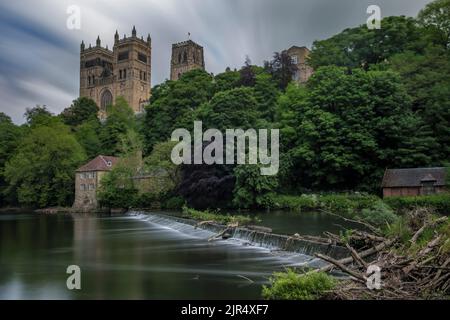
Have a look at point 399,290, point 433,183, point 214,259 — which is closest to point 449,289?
point 399,290

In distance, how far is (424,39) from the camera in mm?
52281

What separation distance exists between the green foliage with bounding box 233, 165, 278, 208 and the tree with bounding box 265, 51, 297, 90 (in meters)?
30.2

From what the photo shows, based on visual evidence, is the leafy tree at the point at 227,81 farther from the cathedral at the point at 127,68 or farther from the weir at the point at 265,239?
the cathedral at the point at 127,68

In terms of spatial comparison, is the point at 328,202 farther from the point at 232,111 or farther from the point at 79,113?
the point at 79,113

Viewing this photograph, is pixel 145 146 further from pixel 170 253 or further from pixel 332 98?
pixel 170 253

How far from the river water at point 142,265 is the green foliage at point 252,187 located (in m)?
14.0

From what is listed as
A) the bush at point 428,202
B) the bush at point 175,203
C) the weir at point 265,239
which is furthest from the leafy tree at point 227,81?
the bush at point 428,202

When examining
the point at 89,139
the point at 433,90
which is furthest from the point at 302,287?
the point at 89,139

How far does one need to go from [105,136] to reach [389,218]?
60913 millimetres

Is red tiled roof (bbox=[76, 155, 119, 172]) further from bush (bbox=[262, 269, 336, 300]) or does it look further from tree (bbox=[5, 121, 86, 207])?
bush (bbox=[262, 269, 336, 300])

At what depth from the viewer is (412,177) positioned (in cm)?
3791

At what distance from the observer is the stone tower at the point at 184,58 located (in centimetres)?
12336

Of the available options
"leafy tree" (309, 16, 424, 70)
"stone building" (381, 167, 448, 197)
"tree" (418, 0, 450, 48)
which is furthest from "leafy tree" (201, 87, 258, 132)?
"tree" (418, 0, 450, 48)

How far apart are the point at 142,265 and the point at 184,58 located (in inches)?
4450
